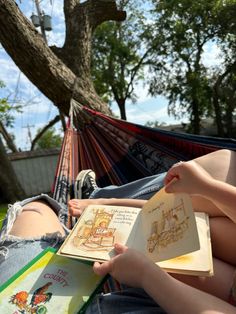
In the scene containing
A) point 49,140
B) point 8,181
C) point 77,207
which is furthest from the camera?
point 49,140

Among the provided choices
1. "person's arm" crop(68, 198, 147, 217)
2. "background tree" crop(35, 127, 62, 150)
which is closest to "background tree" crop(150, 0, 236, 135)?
"person's arm" crop(68, 198, 147, 217)

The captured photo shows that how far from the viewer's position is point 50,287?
839 millimetres

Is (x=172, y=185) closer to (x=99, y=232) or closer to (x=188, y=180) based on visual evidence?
(x=188, y=180)

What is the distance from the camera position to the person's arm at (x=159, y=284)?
696 millimetres

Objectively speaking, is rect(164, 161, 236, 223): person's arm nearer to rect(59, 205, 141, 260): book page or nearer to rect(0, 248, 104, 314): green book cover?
rect(59, 205, 141, 260): book page

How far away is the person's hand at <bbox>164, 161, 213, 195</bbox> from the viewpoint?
0.80m

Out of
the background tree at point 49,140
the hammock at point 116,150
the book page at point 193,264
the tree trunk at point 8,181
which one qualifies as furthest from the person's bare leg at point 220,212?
the background tree at point 49,140

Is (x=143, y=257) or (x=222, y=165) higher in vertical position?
(x=222, y=165)

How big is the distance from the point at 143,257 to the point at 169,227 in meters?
0.09

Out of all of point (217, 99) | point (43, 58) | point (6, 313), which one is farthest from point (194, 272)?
point (217, 99)

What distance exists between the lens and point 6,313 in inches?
30.9

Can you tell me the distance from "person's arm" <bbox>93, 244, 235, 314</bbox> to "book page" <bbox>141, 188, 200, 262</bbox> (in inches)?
1.5

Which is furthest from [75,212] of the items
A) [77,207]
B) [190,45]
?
[190,45]

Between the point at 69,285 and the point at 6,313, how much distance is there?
0.14 metres
